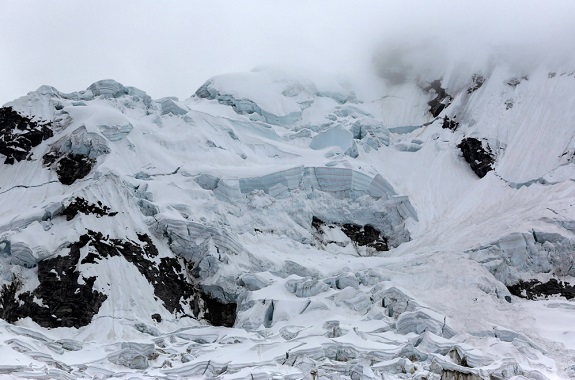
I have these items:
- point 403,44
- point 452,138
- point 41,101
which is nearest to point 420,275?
point 452,138

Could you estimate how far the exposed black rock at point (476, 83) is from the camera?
7969cm

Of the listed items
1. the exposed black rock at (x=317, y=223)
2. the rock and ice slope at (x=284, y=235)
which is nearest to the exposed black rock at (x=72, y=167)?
the rock and ice slope at (x=284, y=235)

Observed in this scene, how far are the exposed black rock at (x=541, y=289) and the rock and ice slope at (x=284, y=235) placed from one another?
0.11 meters

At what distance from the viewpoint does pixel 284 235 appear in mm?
60031

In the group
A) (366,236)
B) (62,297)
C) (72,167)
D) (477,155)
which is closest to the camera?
(62,297)

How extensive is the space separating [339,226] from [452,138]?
17902mm

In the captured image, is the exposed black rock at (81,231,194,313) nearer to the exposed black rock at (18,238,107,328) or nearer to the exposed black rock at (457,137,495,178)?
the exposed black rock at (18,238,107,328)

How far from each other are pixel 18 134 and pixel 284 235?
23.6 m

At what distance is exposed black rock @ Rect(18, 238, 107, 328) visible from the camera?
155 feet

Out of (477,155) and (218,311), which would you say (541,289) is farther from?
(218,311)

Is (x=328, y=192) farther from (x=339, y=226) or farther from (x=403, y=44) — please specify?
(x=403, y=44)

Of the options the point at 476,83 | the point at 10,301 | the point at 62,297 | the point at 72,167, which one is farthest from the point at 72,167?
the point at 476,83

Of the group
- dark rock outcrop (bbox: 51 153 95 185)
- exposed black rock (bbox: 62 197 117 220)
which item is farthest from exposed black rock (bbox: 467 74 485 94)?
exposed black rock (bbox: 62 197 117 220)

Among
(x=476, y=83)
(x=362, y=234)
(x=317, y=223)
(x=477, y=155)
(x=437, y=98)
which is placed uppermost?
(x=476, y=83)
